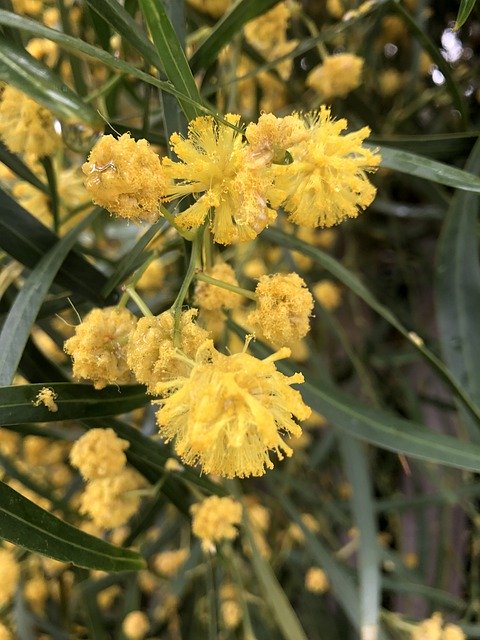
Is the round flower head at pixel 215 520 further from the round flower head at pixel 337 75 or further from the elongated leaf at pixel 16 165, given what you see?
the round flower head at pixel 337 75

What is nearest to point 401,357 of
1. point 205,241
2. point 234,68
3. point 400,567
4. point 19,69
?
point 400,567

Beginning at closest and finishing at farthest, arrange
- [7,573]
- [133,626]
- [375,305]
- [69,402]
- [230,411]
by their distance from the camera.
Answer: [230,411] < [69,402] < [375,305] < [7,573] < [133,626]

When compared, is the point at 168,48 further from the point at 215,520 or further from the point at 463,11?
the point at 215,520

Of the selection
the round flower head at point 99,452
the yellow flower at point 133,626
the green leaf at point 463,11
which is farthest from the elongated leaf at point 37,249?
the yellow flower at point 133,626

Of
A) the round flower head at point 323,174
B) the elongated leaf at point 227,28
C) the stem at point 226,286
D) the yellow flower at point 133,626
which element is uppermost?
the elongated leaf at point 227,28

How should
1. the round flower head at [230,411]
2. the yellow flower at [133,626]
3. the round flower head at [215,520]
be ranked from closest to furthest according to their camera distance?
1. the round flower head at [230,411]
2. the round flower head at [215,520]
3. the yellow flower at [133,626]

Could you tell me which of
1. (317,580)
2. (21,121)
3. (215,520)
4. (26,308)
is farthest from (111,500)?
(317,580)
